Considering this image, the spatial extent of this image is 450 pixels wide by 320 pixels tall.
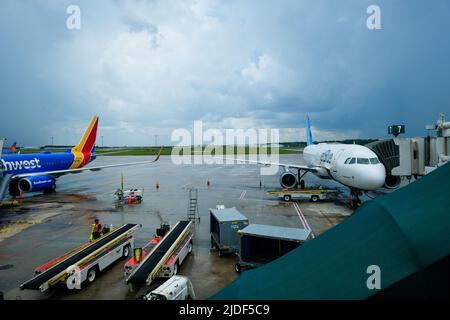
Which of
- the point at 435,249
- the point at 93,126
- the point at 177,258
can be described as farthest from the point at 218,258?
the point at 93,126

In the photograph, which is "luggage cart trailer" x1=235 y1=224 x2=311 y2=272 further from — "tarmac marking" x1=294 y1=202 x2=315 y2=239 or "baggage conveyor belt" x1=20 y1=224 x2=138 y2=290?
"baggage conveyor belt" x1=20 y1=224 x2=138 y2=290

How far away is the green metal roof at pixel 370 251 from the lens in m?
2.96

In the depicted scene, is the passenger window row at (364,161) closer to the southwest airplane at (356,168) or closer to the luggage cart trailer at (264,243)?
the southwest airplane at (356,168)

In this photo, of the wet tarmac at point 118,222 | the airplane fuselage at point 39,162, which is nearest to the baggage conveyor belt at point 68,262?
the wet tarmac at point 118,222

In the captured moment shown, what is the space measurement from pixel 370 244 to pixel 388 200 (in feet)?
3.04

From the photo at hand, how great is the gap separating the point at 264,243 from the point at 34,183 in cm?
2599

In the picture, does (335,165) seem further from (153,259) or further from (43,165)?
(43,165)

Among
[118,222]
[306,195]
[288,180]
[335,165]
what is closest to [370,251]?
[118,222]

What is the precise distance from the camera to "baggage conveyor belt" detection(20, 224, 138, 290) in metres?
9.64

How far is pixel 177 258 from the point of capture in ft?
39.0

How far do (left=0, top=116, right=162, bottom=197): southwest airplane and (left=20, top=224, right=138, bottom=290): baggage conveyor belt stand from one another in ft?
49.0

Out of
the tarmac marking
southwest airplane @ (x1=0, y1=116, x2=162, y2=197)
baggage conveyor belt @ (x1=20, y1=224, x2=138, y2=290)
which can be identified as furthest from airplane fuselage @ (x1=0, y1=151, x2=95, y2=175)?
the tarmac marking

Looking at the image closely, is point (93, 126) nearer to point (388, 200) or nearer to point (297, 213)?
point (297, 213)

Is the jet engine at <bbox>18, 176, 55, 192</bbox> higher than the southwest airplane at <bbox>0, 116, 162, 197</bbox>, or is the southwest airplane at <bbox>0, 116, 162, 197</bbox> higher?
the southwest airplane at <bbox>0, 116, 162, 197</bbox>
